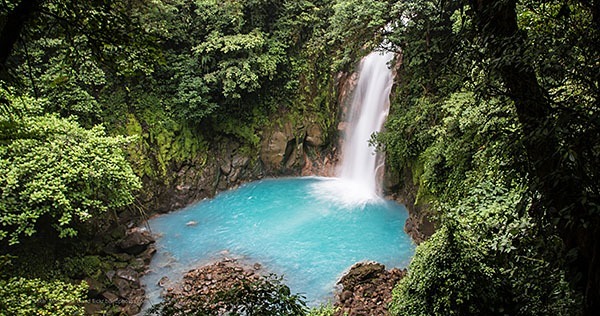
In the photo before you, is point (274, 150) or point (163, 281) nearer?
point (163, 281)

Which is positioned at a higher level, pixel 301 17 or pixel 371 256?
pixel 301 17

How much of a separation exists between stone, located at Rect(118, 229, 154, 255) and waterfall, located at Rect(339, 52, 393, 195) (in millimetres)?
7144

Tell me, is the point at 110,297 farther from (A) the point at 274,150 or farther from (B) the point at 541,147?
(B) the point at 541,147

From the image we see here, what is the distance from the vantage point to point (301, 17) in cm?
1301

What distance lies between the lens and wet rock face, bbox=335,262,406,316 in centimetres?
661

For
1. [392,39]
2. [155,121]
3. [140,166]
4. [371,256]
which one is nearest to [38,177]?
[140,166]

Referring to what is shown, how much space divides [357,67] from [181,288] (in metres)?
9.27

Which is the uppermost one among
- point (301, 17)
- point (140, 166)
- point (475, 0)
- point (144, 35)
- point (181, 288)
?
point (301, 17)

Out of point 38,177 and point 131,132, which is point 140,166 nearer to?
point 131,132

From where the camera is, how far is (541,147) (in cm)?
225

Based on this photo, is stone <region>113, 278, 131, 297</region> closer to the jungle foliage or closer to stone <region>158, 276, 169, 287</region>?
stone <region>158, 276, 169, 287</region>

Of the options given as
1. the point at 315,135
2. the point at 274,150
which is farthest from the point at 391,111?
the point at 274,150

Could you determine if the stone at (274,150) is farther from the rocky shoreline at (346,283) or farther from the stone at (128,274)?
the stone at (128,274)

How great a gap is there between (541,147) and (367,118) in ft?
34.3
